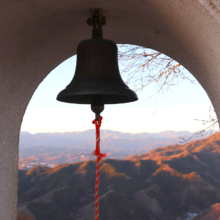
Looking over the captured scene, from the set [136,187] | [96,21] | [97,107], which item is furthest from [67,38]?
[136,187]

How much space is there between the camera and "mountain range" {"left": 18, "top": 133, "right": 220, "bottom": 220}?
24.7 m

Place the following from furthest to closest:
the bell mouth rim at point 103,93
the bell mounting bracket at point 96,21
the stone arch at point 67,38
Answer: the bell mounting bracket at point 96,21 → the bell mouth rim at point 103,93 → the stone arch at point 67,38

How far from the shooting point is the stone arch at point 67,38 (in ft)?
4.66

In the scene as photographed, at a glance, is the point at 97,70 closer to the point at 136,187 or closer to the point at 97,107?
the point at 97,107

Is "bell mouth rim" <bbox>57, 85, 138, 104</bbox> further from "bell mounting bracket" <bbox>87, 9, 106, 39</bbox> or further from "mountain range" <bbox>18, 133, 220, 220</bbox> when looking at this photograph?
"mountain range" <bbox>18, 133, 220, 220</bbox>

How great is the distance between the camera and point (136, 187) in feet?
93.0

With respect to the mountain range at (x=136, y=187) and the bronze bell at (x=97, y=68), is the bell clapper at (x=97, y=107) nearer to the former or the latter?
the bronze bell at (x=97, y=68)

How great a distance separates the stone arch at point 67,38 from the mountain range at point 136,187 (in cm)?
2280

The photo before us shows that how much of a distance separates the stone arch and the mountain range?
22804 millimetres

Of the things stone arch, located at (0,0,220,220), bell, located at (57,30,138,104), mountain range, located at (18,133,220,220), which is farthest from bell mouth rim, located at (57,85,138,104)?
mountain range, located at (18,133,220,220)

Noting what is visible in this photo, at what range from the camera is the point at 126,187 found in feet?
92.7

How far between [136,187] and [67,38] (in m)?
28.1

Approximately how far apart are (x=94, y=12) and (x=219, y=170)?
32628mm

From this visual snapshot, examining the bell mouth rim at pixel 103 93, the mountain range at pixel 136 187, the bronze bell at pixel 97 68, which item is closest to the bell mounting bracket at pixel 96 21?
the bronze bell at pixel 97 68
